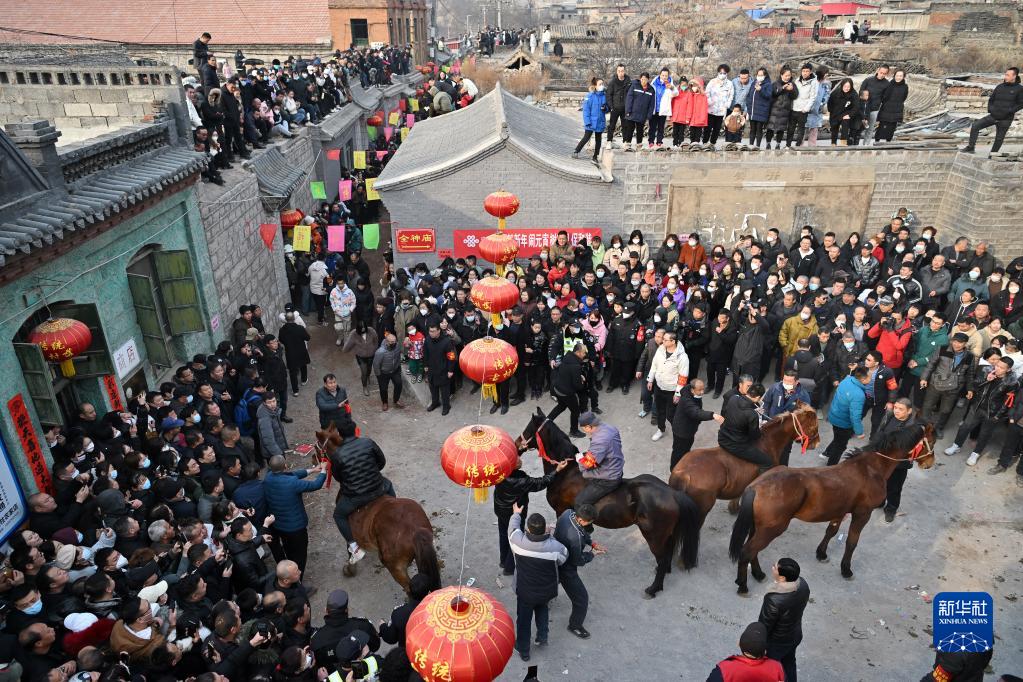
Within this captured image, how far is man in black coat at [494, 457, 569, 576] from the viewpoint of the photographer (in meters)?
7.36

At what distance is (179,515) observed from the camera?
22.3 feet

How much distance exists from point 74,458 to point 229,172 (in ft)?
23.9

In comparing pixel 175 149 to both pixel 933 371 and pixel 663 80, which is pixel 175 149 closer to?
pixel 663 80

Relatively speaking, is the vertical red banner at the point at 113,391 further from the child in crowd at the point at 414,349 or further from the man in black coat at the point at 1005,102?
the man in black coat at the point at 1005,102

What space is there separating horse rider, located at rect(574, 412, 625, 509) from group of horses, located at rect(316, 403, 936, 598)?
13cm

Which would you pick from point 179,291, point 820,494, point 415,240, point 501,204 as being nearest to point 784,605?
point 820,494

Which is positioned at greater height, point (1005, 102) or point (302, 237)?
point (1005, 102)

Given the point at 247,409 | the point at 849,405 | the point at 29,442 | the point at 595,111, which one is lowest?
the point at 247,409

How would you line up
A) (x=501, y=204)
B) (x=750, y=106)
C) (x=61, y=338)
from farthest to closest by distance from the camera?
(x=750, y=106) → (x=501, y=204) → (x=61, y=338)

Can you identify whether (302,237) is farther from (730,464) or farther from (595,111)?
(730,464)

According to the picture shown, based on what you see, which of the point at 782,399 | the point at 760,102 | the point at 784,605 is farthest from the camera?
the point at 760,102

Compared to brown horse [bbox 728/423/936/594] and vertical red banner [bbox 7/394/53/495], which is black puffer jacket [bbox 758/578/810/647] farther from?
vertical red banner [bbox 7/394/53/495]

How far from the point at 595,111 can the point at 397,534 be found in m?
10.5

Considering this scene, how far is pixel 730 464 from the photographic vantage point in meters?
7.91
